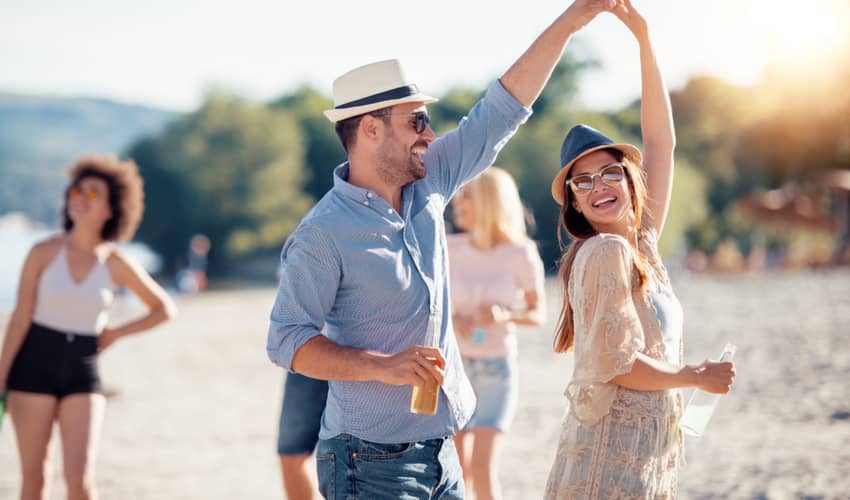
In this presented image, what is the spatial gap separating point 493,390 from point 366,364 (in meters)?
2.33

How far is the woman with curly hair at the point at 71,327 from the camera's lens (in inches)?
172

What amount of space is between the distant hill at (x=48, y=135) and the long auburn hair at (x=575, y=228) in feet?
157

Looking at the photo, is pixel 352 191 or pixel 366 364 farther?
pixel 352 191

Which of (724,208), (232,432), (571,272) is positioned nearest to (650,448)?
(571,272)

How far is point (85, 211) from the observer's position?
474 centimetres

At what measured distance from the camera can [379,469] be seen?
277cm

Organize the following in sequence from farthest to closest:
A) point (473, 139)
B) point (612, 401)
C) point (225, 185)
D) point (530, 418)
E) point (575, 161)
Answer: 1. point (225, 185)
2. point (530, 418)
3. point (473, 139)
4. point (575, 161)
5. point (612, 401)

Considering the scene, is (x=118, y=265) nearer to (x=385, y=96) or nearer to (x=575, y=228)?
(x=385, y=96)

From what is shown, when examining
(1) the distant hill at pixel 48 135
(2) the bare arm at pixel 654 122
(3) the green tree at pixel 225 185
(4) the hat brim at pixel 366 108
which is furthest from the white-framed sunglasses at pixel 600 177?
(3) the green tree at pixel 225 185

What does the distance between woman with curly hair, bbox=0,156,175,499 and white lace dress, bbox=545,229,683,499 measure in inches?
103

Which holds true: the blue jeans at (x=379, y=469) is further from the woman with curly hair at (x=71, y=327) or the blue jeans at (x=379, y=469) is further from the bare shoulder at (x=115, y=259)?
the bare shoulder at (x=115, y=259)

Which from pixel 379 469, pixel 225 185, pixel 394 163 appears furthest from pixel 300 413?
pixel 225 185

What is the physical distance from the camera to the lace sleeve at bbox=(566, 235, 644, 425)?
2504 millimetres

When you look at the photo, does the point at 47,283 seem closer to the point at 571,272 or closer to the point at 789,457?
the point at 571,272
